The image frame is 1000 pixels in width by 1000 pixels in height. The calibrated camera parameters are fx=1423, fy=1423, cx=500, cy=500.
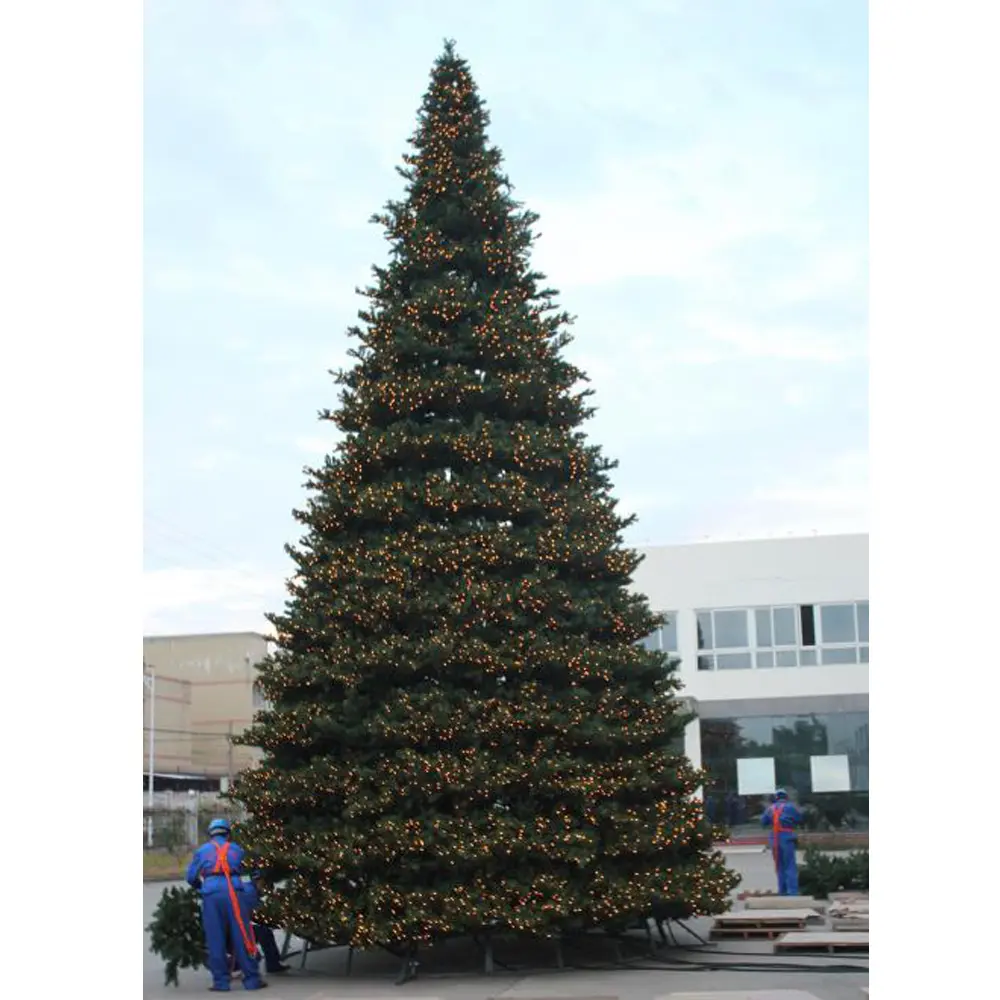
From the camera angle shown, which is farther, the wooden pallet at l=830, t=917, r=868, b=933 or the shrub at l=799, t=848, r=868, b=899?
the shrub at l=799, t=848, r=868, b=899

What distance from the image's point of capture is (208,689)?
215 ft

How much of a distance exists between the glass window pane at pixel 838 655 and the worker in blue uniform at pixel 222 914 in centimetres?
2735

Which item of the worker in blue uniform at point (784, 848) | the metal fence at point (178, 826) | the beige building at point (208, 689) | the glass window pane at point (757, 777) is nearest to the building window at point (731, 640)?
the glass window pane at point (757, 777)

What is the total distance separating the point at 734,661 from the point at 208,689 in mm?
34209

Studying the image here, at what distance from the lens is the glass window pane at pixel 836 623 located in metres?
37.5

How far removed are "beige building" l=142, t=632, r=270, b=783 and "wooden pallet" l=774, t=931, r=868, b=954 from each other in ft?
165

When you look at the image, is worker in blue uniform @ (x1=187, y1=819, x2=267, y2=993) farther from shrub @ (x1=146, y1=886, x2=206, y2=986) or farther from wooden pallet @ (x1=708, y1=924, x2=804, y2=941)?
wooden pallet @ (x1=708, y1=924, x2=804, y2=941)

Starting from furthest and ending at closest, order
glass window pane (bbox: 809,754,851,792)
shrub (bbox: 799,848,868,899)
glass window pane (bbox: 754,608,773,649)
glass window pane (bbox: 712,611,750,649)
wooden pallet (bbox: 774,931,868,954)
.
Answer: glass window pane (bbox: 712,611,750,649) < glass window pane (bbox: 754,608,773,649) < glass window pane (bbox: 809,754,851,792) < shrub (bbox: 799,848,868,899) < wooden pallet (bbox: 774,931,868,954)

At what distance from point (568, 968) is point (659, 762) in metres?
2.05

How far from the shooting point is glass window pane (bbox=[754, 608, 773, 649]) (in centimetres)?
3781

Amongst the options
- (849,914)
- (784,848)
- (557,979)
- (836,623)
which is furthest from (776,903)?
(836,623)

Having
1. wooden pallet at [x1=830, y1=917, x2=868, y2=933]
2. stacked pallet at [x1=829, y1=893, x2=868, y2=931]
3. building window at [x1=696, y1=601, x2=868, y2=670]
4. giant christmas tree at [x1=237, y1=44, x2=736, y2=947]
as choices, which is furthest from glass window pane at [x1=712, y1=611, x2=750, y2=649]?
giant christmas tree at [x1=237, y1=44, x2=736, y2=947]

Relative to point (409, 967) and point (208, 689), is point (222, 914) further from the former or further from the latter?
point (208, 689)
